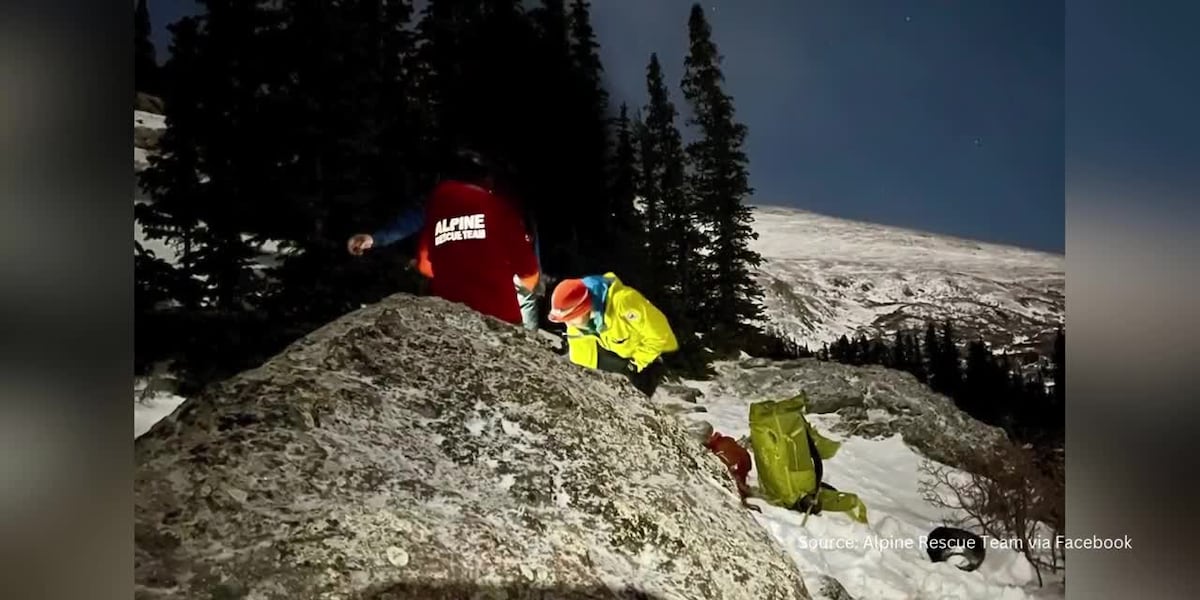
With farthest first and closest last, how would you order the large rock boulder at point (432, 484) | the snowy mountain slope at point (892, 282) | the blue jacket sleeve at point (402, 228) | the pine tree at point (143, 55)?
the snowy mountain slope at point (892, 282)
the blue jacket sleeve at point (402, 228)
the pine tree at point (143, 55)
the large rock boulder at point (432, 484)

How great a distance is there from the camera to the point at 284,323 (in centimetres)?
168

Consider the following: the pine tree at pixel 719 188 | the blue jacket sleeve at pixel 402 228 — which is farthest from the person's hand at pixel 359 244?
the pine tree at pixel 719 188

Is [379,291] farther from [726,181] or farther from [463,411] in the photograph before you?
[726,181]

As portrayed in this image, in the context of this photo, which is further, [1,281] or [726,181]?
[726,181]

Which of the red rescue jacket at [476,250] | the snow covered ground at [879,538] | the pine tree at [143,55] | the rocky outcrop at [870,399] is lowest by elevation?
the snow covered ground at [879,538]

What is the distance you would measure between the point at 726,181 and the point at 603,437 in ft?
2.24

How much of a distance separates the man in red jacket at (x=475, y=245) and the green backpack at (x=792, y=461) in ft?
2.11

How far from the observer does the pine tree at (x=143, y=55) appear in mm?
1621

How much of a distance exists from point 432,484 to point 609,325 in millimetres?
537

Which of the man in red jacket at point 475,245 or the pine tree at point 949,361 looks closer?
the man in red jacket at point 475,245

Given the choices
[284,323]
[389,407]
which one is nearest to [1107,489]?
[389,407]

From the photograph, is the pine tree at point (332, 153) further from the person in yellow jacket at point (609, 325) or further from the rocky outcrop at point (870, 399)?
the rocky outcrop at point (870, 399)

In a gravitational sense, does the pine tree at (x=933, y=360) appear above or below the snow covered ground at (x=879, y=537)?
above

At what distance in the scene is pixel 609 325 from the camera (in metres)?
1.79
